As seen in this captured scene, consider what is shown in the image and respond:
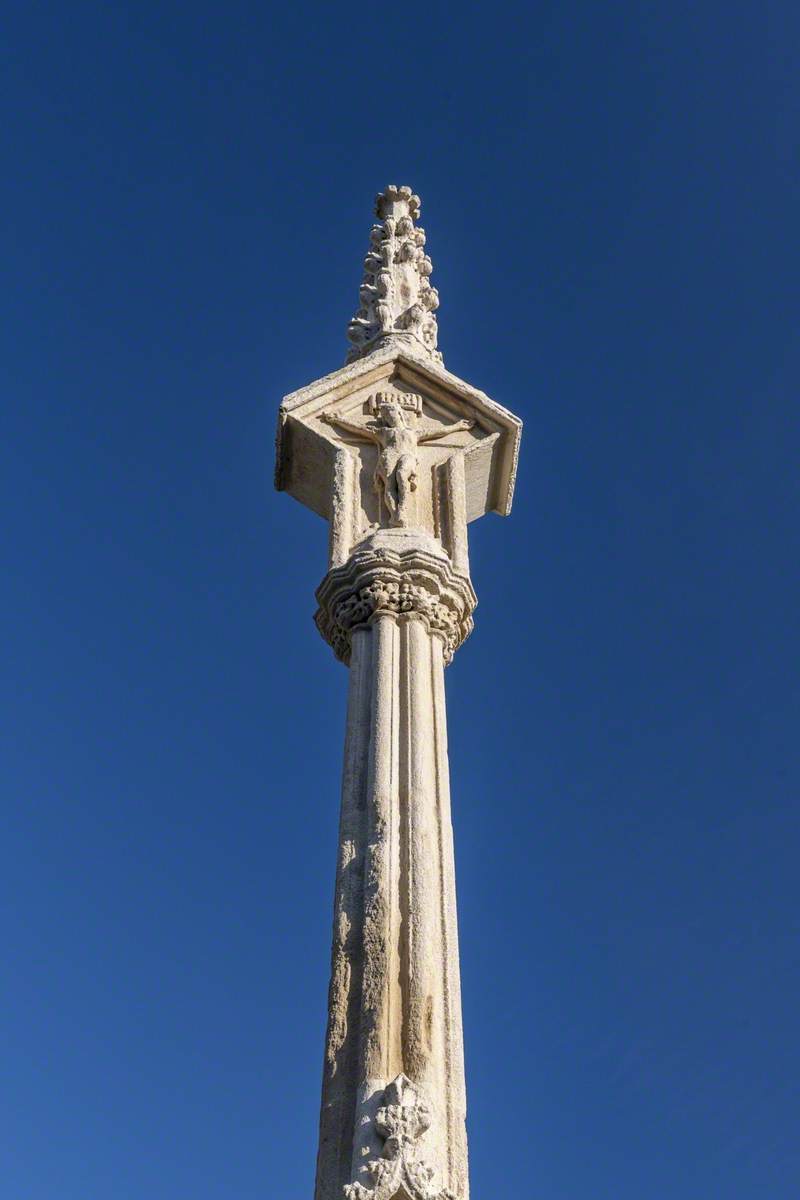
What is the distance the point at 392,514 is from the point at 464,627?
0.97m

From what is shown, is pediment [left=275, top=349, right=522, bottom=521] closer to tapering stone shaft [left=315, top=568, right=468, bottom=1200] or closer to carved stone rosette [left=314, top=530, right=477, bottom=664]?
carved stone rosette [left=314, top=530, right=477, bottom=664]

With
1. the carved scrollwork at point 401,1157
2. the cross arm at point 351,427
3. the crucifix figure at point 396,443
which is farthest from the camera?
the cross arm at point 351,427

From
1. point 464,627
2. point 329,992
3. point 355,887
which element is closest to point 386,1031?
point 329,992

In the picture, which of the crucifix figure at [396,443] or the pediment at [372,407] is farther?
the pediment at [372,407]

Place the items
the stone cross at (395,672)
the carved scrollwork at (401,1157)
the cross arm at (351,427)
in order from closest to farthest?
the carved scrollwork at (401,1157) < the stone cross at (395,672) < the cross arm at (351,427)

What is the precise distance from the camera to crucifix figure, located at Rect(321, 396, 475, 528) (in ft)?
29.0

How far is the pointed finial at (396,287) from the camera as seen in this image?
10.3 m

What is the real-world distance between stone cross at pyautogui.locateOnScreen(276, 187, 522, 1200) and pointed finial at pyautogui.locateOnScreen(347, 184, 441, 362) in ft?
0.06

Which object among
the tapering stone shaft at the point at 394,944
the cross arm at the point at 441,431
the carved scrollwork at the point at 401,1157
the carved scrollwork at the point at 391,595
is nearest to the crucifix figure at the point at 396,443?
the cross arm at the point at 441,431

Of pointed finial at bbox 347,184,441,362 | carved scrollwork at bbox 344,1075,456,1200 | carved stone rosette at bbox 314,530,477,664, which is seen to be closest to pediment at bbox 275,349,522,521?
pointed finial at bbox 347,184,441,362

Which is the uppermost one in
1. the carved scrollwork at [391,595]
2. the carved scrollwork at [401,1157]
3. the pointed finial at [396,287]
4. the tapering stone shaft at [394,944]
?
the pointed finial at [396,287]

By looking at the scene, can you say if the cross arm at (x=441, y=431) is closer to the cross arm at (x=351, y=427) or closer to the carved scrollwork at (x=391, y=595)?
the cross arm at (x=351, y=427)

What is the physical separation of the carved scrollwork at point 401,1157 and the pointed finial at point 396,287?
19.7ft

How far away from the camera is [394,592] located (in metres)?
8.02
